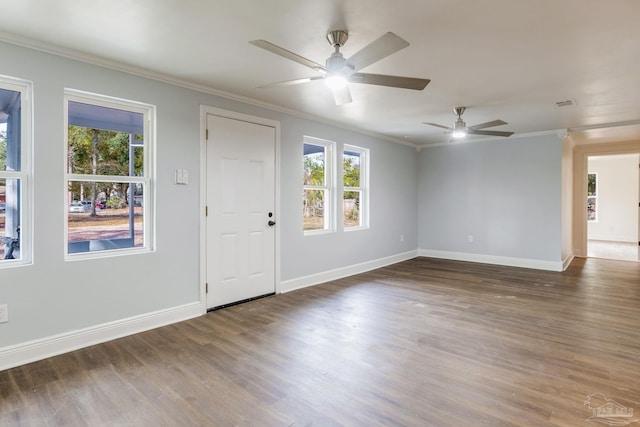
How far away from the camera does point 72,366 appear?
8.18ft

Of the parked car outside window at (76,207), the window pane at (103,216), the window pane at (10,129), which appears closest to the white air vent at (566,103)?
the window pane at (103,216)

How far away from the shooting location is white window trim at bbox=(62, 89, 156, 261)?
2777mm

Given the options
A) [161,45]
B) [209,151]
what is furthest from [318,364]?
[161,45]

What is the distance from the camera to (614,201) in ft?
30.5

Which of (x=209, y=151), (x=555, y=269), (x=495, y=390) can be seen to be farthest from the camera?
(x=555, y=269)

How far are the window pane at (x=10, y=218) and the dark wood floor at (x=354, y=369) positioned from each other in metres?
0.86

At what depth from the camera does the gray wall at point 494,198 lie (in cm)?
580

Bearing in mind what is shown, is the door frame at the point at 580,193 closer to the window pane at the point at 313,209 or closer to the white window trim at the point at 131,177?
the window pane at the point at 313,209

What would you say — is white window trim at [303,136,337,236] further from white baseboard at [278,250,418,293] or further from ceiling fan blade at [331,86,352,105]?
ceiling fan blade at [331,86,352,105]

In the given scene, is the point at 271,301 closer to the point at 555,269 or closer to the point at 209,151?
the point at 209,151

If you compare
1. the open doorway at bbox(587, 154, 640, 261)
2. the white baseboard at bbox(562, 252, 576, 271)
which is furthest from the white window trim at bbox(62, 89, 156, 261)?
the open doorway at bbox(587, 154, 640, 261)

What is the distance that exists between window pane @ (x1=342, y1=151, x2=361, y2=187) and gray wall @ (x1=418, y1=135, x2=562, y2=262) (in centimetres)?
202

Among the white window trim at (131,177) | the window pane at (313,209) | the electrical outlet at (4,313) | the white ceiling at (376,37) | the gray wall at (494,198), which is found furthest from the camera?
the gray wall at (494,198)

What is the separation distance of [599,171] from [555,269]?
563cm
